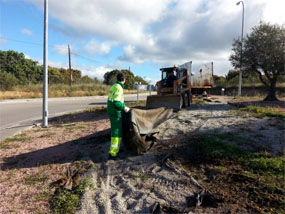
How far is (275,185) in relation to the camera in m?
3.45

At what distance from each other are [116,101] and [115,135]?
Result: 0.76 metres

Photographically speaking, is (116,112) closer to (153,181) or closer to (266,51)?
(153,181)

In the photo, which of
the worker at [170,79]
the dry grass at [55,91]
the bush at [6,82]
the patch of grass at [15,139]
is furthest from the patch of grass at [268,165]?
the bush at [6,82]

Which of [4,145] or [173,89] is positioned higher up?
[173,89]

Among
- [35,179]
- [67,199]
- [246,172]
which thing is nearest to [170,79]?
[246,172]

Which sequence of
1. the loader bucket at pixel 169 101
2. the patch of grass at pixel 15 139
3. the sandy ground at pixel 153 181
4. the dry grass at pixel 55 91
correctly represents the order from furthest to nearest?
1. the dry grass at pixel 55 91
2. the loader bucket at pixel 169 101
3. the patch of grass at pixel 15 139
4. the sandy ground at pixel 153 181

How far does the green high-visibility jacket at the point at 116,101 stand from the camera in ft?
16.1

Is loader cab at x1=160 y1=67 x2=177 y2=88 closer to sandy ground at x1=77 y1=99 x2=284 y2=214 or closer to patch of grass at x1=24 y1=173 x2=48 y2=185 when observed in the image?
sandy ground at x1=77 y1=99 x2=284 y2=214

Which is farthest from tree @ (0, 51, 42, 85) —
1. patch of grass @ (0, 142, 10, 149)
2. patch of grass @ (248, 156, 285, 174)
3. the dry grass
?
patch of grass @ (248, 156, 285, 174)

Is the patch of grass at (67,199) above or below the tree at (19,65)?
below

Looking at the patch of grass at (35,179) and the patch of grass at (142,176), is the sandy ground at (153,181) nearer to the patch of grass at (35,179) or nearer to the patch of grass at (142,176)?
the patch of grass at (142,176)

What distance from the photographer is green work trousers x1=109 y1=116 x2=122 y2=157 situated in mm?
4938

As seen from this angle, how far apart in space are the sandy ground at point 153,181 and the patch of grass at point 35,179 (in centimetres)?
89

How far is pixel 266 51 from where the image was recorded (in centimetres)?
1474
